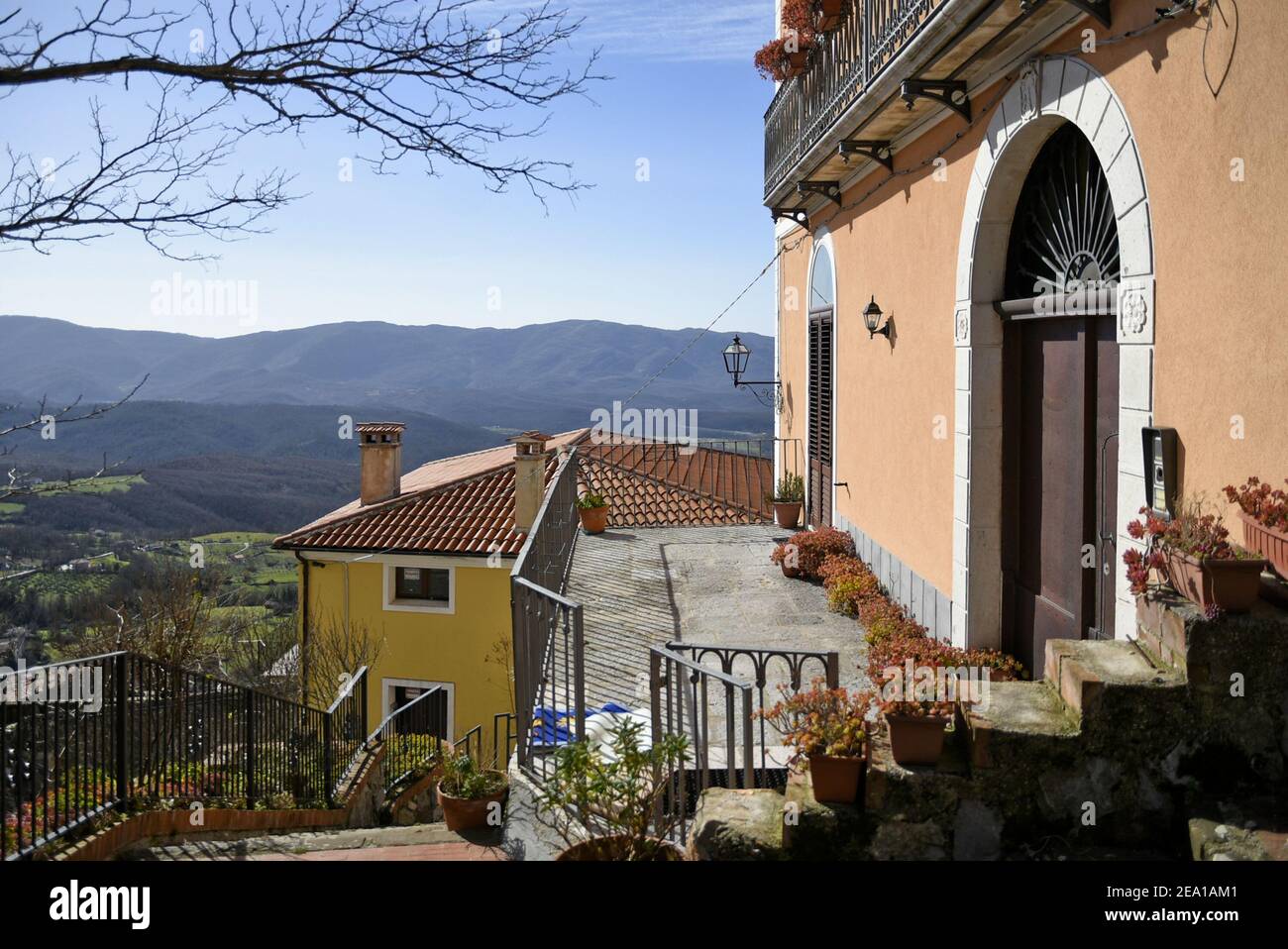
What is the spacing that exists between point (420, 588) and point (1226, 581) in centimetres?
1738

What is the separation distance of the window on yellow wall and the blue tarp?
13.1 m

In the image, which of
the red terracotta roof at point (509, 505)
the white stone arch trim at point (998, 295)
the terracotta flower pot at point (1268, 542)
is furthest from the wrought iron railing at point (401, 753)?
the terracotta flower pot at point (1268, 542)

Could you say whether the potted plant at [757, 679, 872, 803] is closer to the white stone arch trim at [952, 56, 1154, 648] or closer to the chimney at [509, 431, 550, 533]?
the white stone arch trim at [952, 56, 1154, 648]

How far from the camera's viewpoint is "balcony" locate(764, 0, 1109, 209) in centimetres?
575

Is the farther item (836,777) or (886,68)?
(886,68)

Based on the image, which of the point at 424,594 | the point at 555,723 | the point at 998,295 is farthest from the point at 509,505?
the point at 555,723

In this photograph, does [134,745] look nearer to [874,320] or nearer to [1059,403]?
[1059,403]

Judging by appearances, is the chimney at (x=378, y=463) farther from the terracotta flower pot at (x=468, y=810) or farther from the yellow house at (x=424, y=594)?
the terracotta flower pot at (x=468, y=810)

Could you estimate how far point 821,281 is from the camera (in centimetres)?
1227

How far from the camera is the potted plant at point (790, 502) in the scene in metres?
13.8

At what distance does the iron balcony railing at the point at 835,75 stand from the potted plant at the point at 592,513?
15.8 ft

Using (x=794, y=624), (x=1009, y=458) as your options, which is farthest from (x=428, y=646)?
(x=1009, y=458)

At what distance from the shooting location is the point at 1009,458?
6.83 m
